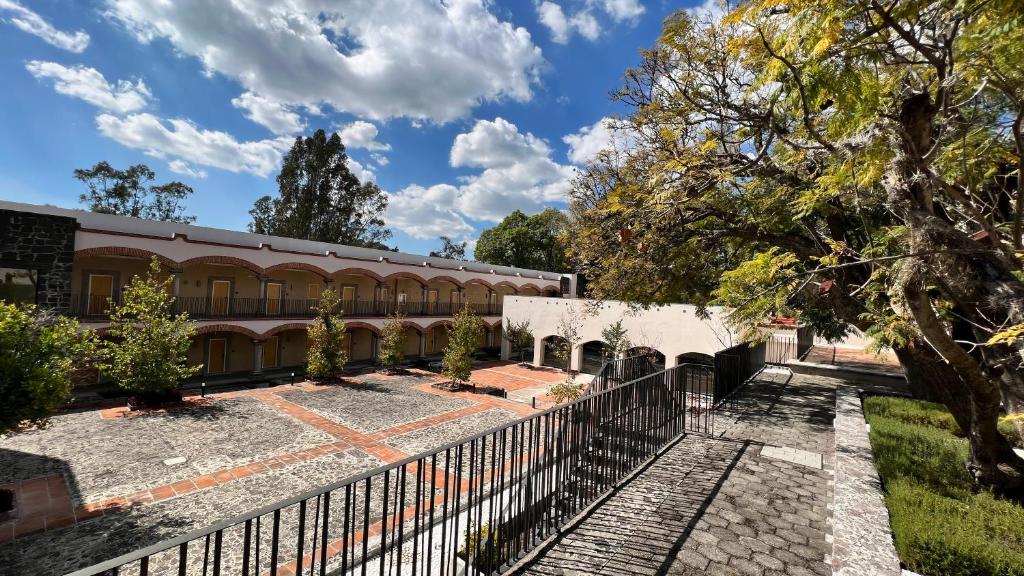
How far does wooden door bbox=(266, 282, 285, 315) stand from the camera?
2314 centimetres

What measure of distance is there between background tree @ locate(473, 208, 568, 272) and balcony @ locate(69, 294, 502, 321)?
17.5 m

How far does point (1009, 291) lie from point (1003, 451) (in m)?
2.62

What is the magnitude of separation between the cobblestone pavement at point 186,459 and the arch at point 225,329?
4280 millimetres

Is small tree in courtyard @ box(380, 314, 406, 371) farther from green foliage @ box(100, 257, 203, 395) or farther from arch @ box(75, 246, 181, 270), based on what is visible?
arch @ box(75, 246, 181, 270)

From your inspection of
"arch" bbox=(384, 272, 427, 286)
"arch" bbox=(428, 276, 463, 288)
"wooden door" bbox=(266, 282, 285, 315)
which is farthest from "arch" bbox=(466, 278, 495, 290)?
"wooden door" bbox=(266, 282, 285, 315)

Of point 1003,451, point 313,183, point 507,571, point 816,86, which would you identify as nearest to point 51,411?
point 507,571

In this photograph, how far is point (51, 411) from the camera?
7477mm

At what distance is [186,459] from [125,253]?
11.9m

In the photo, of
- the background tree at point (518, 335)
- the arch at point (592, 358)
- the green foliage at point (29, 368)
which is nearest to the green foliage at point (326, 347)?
the green foliage at point (29, 368)

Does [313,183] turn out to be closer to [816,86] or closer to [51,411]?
[51,411]

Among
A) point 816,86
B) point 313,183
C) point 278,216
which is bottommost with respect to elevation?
point 816,86

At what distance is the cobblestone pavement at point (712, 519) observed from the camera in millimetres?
4047

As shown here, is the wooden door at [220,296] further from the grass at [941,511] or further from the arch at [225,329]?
the grass at [941,511]

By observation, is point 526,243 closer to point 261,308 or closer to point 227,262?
point 261,308
